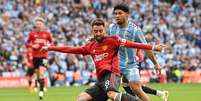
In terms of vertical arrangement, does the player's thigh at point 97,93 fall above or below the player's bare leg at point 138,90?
above

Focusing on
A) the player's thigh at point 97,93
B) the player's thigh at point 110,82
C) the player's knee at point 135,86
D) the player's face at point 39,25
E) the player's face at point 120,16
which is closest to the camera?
the player's thigh at point 110,82

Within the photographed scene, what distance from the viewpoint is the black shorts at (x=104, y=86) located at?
12609 millimetres

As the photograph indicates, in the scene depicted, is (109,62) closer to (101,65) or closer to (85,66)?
(101,65)

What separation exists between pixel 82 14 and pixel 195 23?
706cm

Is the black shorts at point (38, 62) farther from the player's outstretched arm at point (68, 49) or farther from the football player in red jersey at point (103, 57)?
the football player in red jersey at point (103, 57)

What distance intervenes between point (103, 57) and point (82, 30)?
24790 millimetres

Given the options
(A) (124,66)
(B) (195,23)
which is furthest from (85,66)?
(A) (124,66)

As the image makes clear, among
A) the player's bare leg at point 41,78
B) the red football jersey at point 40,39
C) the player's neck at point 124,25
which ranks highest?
the player's neck at point 124,25

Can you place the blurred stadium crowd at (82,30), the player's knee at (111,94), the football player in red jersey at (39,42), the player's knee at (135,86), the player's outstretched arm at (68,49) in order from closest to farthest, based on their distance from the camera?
the player's knee at (111,94) → the player's outstretched arm at (68,49) → the player's knee at (135,86) → the football player in red jersey at (39,42) → the blurred stadium crowd at (82,30)

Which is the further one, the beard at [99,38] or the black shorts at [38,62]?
the black shorts at [38,62]

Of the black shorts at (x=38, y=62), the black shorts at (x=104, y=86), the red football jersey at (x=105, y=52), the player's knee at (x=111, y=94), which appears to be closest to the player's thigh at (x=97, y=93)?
the black shorts at (x=104, y=86)

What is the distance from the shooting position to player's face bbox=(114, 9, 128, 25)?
14.1 metres

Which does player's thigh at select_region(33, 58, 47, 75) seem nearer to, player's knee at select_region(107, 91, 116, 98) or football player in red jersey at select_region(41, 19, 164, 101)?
football player in red jersey at select_region(41, 19, 164, 101)

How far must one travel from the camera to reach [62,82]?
Answer: 3319 cm
